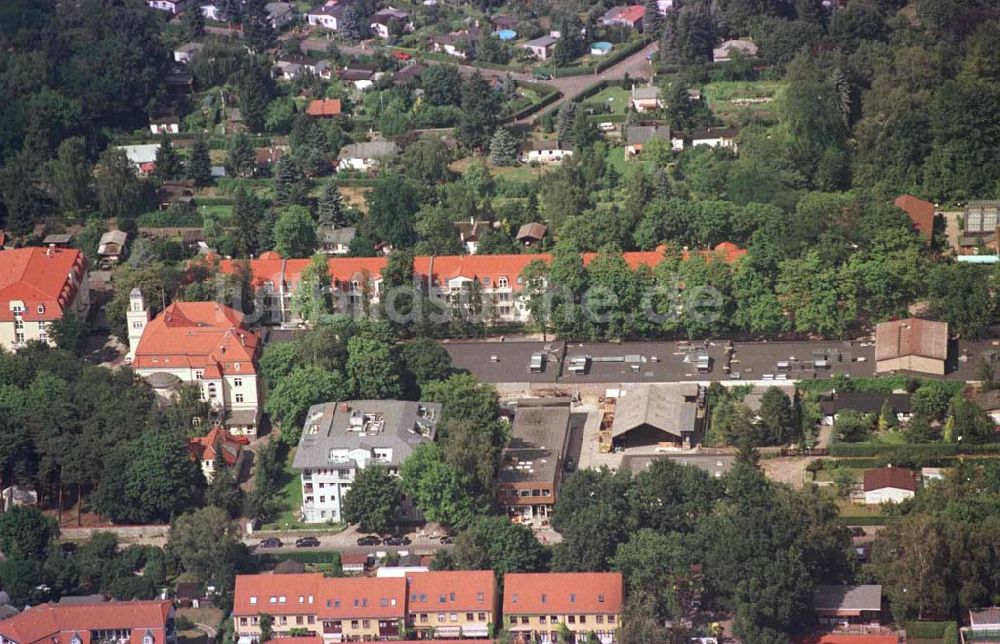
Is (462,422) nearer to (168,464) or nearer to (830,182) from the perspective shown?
(168,464)

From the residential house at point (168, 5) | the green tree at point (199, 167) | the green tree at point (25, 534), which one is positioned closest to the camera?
the green tree at point (25, 534)

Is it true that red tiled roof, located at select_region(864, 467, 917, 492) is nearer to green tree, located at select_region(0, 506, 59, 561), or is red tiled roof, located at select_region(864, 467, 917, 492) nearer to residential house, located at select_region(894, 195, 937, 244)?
residential house, located at select_region(894, 195, 937, 244)

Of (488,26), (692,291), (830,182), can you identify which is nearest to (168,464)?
(692,291)

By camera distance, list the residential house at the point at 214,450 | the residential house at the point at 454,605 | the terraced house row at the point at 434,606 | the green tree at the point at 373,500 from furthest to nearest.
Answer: the residential house at the point at 214,450 < the green tree at the point at 373,500 < the residential house at the point at 454,605 < the terraced house row at the point at 434,606

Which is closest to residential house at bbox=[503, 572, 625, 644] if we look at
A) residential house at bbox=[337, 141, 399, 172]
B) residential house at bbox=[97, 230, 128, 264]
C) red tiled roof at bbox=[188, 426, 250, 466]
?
red tiled roof at bbox=[188, 426, 250, 466]

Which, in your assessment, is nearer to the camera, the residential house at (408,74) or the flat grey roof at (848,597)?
the flat grey roof at (848,597)

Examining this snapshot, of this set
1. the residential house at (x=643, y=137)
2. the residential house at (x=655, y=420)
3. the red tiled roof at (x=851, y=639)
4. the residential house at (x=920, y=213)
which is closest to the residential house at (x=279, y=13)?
the residential house at (x=643, y=137)

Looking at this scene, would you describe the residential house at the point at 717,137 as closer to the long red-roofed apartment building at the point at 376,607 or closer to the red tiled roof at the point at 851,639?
the long red-roofed apartment building at the point at 376,607

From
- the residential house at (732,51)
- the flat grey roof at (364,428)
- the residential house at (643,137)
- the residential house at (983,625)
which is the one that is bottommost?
the residential house at (983,625)
